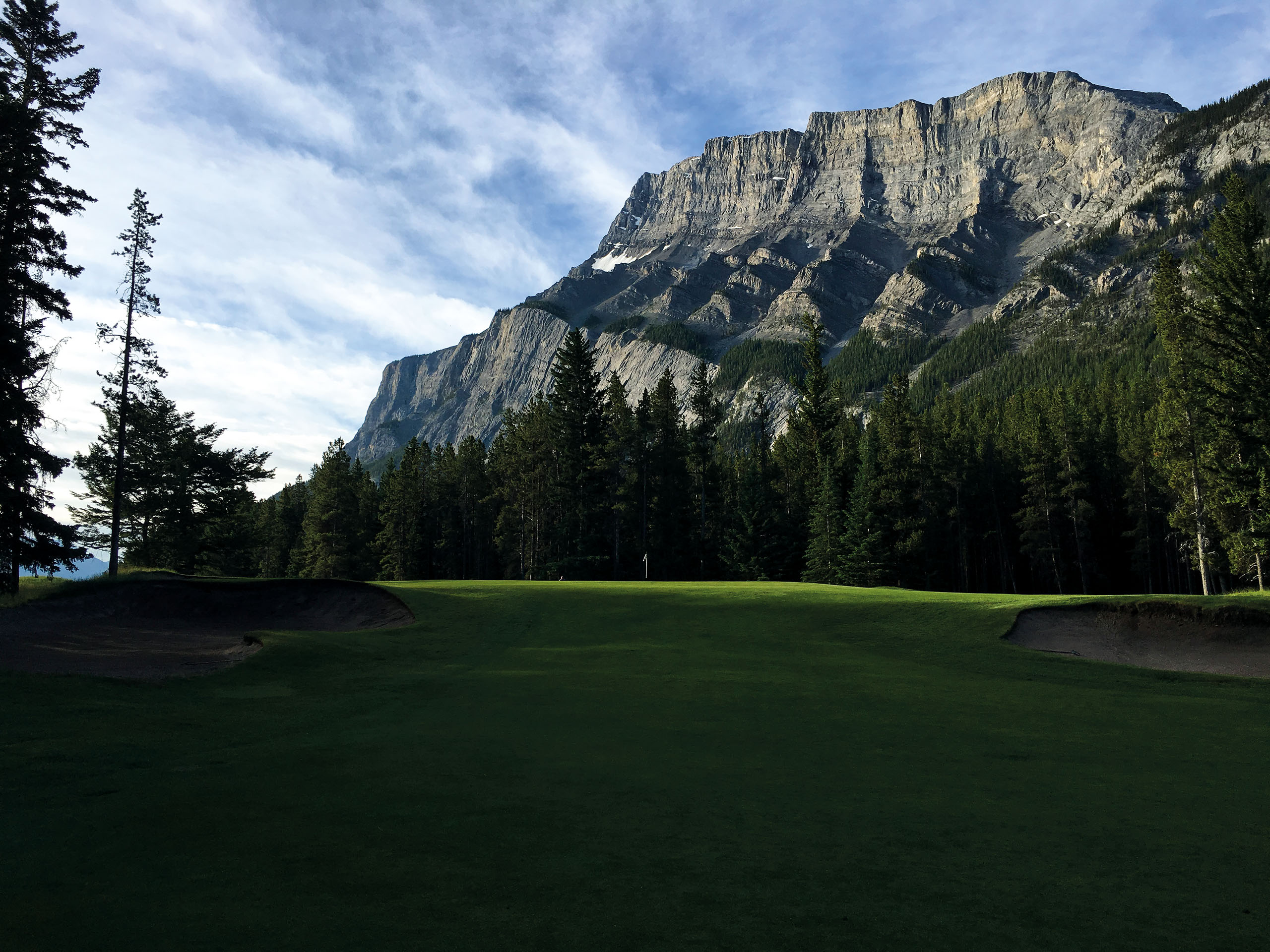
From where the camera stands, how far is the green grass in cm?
524

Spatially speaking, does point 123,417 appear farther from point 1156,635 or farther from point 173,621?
point 1156,635

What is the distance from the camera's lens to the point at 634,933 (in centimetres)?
504

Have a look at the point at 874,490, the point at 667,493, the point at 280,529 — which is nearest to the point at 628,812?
the point at 874,490

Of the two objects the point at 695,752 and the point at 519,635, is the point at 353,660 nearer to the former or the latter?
the point at 519,635

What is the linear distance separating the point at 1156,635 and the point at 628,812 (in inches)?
898

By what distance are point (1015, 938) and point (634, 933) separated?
2.70m

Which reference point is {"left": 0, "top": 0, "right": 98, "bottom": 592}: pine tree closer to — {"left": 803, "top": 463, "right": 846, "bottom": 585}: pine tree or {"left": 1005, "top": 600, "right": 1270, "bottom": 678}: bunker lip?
{"left": 1005, "top": 600, "right": 1270, "bottom": 678}: bunker lip

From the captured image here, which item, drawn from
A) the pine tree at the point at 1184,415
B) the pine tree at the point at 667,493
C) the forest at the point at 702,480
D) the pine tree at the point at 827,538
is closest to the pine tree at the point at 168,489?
the forest at the point at 702,480

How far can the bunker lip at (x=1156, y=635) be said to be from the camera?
69.9 ft

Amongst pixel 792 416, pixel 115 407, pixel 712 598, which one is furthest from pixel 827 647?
pixel 792 416

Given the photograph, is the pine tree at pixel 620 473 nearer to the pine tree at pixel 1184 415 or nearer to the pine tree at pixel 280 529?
the pine tree at pixel 1184 415

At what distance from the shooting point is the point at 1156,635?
2309 cm

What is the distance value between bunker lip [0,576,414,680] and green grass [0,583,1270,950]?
2.79m

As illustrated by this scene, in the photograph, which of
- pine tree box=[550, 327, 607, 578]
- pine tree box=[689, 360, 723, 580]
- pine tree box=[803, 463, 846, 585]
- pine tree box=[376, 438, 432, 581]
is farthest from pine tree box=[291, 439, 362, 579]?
pine tree box=[803, 463, 846, 585]
